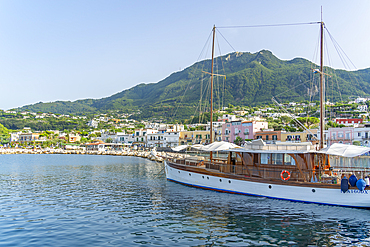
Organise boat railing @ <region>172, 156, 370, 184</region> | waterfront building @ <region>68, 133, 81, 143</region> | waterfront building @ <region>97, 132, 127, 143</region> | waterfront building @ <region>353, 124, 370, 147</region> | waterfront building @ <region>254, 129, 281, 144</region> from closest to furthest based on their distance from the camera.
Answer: boat railing @ <region>172, 156, 370, 184</region>
waterfront building @ <region>353, 124, 370, 147</region>
waterfront building @ <region>254, 129, 281, 144</region>
waterfront building @ <region>97, 132, 127, 143</region>
waterfront building @ <region>68, 133, 81, 143</region>

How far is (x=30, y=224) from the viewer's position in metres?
11.7

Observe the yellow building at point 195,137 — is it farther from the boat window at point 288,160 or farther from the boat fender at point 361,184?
the boat fender at point 361,184

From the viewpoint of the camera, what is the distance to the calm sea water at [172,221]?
9.91 meters

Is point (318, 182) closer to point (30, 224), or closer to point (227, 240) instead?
point (227, 240)

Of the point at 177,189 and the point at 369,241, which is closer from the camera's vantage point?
the point at 369,241

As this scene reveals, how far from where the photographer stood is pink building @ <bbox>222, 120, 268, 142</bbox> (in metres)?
77.2

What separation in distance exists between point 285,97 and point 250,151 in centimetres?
17062

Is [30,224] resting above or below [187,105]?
below

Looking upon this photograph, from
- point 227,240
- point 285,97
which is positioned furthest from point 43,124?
point 227,240

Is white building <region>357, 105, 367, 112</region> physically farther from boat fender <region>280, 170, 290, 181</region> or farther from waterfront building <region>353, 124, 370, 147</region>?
boat fender <region>280, 170, 290, 181</region>

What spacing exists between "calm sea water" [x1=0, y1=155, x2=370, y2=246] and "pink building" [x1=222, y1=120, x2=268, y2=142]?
6116cm

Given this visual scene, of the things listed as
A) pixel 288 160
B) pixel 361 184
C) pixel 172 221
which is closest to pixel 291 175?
pixel 288 160

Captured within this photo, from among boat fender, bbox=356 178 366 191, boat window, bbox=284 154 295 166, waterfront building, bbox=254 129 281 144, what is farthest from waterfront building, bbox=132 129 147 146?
boat fender, bbox=356 178 366 191

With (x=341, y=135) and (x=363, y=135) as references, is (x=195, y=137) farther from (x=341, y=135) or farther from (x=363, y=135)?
(x=363, y=135)
